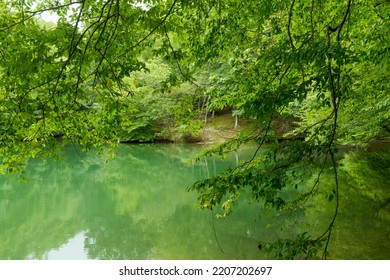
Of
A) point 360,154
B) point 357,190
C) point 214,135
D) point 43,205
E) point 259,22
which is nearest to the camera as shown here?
point 259,22

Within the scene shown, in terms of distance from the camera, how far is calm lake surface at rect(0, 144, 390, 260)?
6844 millimetres

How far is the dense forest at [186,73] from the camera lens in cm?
282

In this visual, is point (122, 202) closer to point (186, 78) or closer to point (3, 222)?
point (3, 222)

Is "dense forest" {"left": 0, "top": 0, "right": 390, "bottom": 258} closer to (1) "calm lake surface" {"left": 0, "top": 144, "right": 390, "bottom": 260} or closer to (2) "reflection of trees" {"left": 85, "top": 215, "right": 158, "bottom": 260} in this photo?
(1) "calm lake surface" {"left": 0, "top": 144, "right": 390, "bottom": 260}

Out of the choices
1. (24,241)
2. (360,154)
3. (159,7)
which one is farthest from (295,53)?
(360,154)

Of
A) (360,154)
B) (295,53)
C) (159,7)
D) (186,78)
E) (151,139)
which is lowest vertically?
(151,139)

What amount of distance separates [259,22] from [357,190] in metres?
6.66

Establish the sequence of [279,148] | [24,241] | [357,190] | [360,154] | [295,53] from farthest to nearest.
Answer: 1. [360,154]
2. [357,190]
3. [24,241]
4. [279,148]
5. [295,53]

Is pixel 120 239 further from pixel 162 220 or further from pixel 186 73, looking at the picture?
pixel 186 73

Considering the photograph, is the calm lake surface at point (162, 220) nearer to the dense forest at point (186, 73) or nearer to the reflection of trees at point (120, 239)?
the reflection of trees at point (120, 239)

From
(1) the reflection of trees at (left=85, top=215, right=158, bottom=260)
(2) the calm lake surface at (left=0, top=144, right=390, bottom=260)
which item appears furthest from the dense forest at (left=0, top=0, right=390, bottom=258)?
(1) the reflection of trees at (left=85, top=215, right=158, bottom=260)

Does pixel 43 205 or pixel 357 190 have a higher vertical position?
pixel 357 190

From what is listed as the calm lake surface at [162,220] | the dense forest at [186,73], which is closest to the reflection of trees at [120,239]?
the calm lake surface at [162,220]

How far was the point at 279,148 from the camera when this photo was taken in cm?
329
